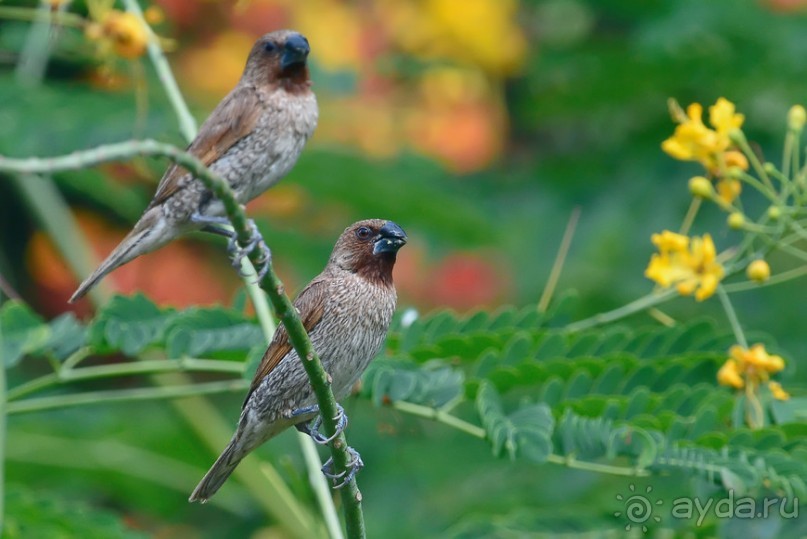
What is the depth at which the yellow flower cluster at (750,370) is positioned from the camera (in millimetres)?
3688

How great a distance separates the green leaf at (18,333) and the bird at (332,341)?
839mm

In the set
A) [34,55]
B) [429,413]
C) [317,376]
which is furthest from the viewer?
[34,55]

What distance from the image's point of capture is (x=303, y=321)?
12.1 ft

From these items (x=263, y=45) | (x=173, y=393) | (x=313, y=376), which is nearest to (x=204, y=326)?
(x=173, y=393)

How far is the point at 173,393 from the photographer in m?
4.05

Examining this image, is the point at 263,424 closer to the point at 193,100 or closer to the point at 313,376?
the point at 313,376

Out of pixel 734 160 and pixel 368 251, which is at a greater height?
pixel 734 160

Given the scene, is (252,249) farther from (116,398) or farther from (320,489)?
(116,398)

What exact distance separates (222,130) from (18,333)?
111 centimetres

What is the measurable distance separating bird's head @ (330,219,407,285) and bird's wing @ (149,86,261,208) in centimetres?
45

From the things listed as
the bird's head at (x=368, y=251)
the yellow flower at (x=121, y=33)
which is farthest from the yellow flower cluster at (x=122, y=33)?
the bird's head at (x=368, y=251)

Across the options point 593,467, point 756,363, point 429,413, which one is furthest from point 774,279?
point 429,413

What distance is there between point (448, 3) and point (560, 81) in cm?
180

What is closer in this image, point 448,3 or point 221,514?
point 221,514
